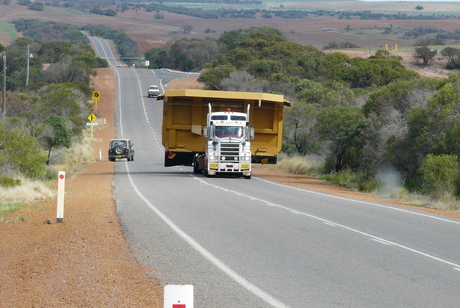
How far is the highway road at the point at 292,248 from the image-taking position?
8.85 m

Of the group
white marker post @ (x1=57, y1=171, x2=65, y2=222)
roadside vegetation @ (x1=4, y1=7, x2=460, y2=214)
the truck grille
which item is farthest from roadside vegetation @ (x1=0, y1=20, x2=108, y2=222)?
the truck grille

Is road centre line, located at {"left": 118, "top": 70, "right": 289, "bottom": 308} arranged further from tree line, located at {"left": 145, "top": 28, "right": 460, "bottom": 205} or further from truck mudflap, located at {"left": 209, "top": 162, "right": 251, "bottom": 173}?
truck mudflap, located at {"left": 209, "top": 162, "right": 251, "bottom": 173}

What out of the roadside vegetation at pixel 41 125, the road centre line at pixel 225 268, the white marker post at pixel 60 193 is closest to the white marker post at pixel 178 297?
the road centre line at pixel 225 268

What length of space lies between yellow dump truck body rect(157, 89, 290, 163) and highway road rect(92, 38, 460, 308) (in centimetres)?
876

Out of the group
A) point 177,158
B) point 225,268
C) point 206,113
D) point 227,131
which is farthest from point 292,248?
point 177,158

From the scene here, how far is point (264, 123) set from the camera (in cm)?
3344

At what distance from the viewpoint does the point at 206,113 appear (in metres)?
33.1

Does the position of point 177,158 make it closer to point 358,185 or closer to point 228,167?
point 228,167

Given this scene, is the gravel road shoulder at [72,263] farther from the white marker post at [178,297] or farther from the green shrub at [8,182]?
the green shrub at [8,182]

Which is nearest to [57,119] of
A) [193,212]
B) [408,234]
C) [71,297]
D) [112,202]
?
[112,202]

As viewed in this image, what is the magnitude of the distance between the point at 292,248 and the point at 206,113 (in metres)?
21.3

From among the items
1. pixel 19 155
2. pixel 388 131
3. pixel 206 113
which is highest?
pixel 206 113

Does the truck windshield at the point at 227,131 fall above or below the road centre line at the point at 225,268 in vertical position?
above

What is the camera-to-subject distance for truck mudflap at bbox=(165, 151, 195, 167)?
32969mm
